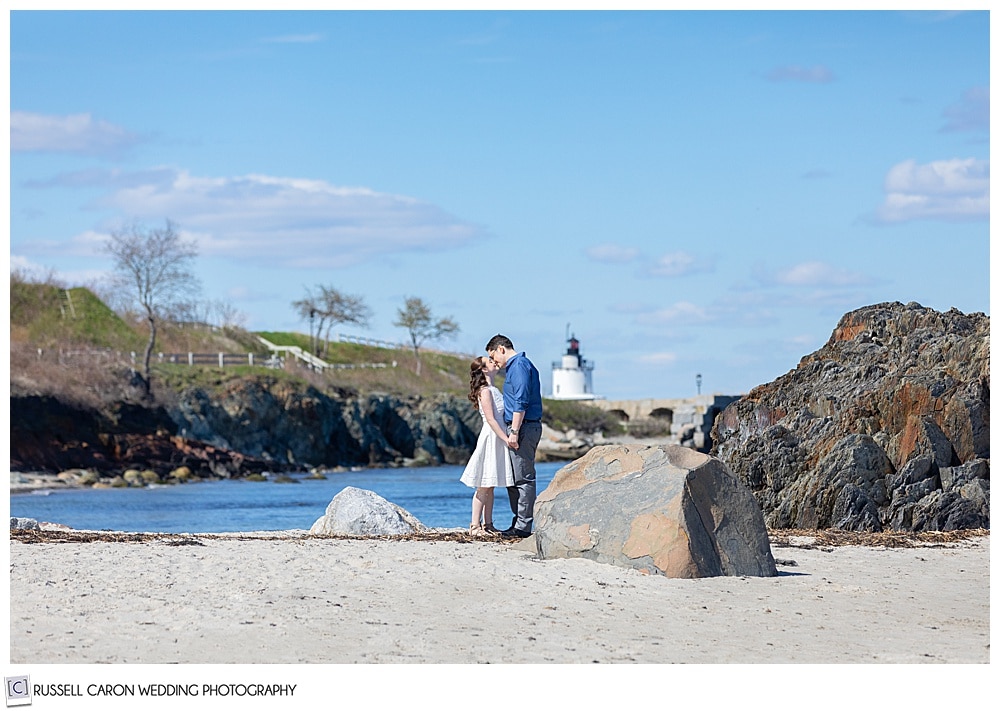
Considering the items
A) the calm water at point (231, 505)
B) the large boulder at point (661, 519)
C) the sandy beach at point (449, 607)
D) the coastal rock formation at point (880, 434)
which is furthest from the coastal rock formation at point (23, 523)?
the calm water at point (231, 505)

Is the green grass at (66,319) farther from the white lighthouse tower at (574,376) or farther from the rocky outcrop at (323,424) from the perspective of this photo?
the white lighthouse tower at (574,376)

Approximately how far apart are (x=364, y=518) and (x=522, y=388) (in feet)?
8.31

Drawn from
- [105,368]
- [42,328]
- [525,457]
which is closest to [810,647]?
[525,457]

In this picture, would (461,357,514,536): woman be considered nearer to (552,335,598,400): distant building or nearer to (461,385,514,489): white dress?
(461,385,514,489): white dress

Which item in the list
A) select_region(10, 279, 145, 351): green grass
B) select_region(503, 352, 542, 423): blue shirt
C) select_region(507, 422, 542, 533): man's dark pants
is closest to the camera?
select_region(503, 352, 542, 423): blue shirt

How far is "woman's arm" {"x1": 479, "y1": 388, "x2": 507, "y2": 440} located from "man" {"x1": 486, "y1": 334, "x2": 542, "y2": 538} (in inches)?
2.6

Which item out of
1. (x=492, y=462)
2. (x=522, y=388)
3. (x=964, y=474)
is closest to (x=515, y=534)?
(x=492, y=462)

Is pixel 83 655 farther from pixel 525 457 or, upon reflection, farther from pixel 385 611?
pixel 525 457

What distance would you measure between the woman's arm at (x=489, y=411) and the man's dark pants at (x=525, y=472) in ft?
0.34

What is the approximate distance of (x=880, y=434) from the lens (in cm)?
1224

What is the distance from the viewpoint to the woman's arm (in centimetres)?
980

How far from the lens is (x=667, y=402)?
285 ft
